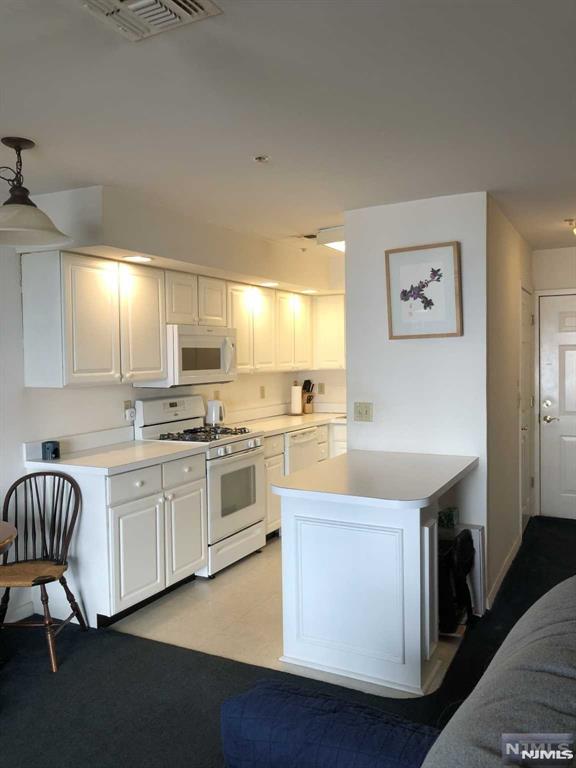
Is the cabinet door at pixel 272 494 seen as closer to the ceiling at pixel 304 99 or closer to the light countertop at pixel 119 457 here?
the light countertop at pixel 119 457

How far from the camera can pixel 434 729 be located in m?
1.25

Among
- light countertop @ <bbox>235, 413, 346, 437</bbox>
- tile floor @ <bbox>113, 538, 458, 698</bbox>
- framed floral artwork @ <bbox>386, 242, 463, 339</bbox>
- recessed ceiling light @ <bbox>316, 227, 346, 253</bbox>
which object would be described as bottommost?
tile floor @ <bbox>113, 538, 458, 698</bbox>

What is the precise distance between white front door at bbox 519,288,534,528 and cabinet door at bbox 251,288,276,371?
2069mm

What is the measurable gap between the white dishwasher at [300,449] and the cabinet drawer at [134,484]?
162 cm

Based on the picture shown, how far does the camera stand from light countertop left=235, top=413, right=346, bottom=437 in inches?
192

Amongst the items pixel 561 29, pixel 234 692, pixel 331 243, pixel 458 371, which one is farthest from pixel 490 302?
pixel 234 692

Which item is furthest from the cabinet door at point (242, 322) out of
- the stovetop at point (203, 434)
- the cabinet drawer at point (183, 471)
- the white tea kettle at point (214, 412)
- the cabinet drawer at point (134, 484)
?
the cabinet drawer at point (134, 484)

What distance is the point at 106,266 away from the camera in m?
3.55

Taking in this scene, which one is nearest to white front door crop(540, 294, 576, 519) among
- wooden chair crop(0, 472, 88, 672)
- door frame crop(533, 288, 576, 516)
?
door frame crop(533, 288, 576, 516)

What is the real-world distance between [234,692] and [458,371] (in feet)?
6.74

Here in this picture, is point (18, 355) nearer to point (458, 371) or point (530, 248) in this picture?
point (458, 371)

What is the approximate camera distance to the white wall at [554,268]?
17.1 feet

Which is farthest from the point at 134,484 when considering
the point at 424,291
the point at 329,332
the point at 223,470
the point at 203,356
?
the point at 329,332

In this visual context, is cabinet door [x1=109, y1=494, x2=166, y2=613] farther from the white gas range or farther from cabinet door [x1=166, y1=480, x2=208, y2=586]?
the white gas range
